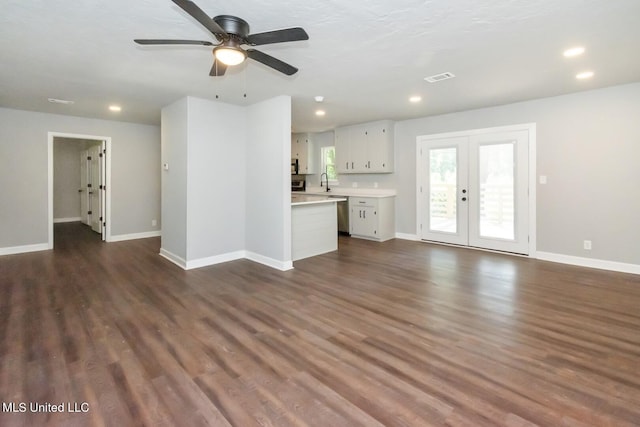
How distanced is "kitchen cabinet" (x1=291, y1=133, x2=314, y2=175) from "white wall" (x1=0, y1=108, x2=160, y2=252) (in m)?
3.55

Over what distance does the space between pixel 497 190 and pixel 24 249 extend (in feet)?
26.6

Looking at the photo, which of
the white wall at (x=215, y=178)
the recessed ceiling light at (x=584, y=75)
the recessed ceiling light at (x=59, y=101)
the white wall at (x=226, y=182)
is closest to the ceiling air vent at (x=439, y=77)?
the recessed ceiling light at (x=584, y=75)

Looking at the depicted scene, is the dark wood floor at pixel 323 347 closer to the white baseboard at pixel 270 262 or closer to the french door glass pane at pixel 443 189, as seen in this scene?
the white baseboard at pixel 270 262

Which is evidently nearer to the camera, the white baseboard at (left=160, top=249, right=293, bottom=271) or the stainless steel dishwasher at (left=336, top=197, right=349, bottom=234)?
the white baseboard at (left=160, top=249, right=293, bottom=271)

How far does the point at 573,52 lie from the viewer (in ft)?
10.2

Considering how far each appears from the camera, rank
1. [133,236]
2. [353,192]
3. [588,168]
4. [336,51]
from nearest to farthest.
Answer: [336,51] → [588,168] → [133,236] → [353,192]

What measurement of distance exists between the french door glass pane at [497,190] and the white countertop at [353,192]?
5.93 ft

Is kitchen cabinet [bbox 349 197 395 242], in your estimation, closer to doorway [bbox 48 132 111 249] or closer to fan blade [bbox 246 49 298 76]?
Answer: fan blade [bbox 246 49 298 76]

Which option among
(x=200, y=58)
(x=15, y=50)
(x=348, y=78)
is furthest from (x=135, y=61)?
(x=348, y=78)

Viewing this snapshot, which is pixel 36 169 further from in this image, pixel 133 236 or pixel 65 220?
pixel 65 220

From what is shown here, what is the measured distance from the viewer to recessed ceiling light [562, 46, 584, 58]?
300 cm

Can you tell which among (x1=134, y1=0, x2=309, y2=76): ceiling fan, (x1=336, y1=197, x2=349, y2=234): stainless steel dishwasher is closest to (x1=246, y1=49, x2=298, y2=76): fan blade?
(x1=134, y1=0, x2=309, y2=76): ceiling fan

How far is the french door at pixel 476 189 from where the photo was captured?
5195 millimetres

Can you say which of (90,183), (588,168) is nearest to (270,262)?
(588,168)
